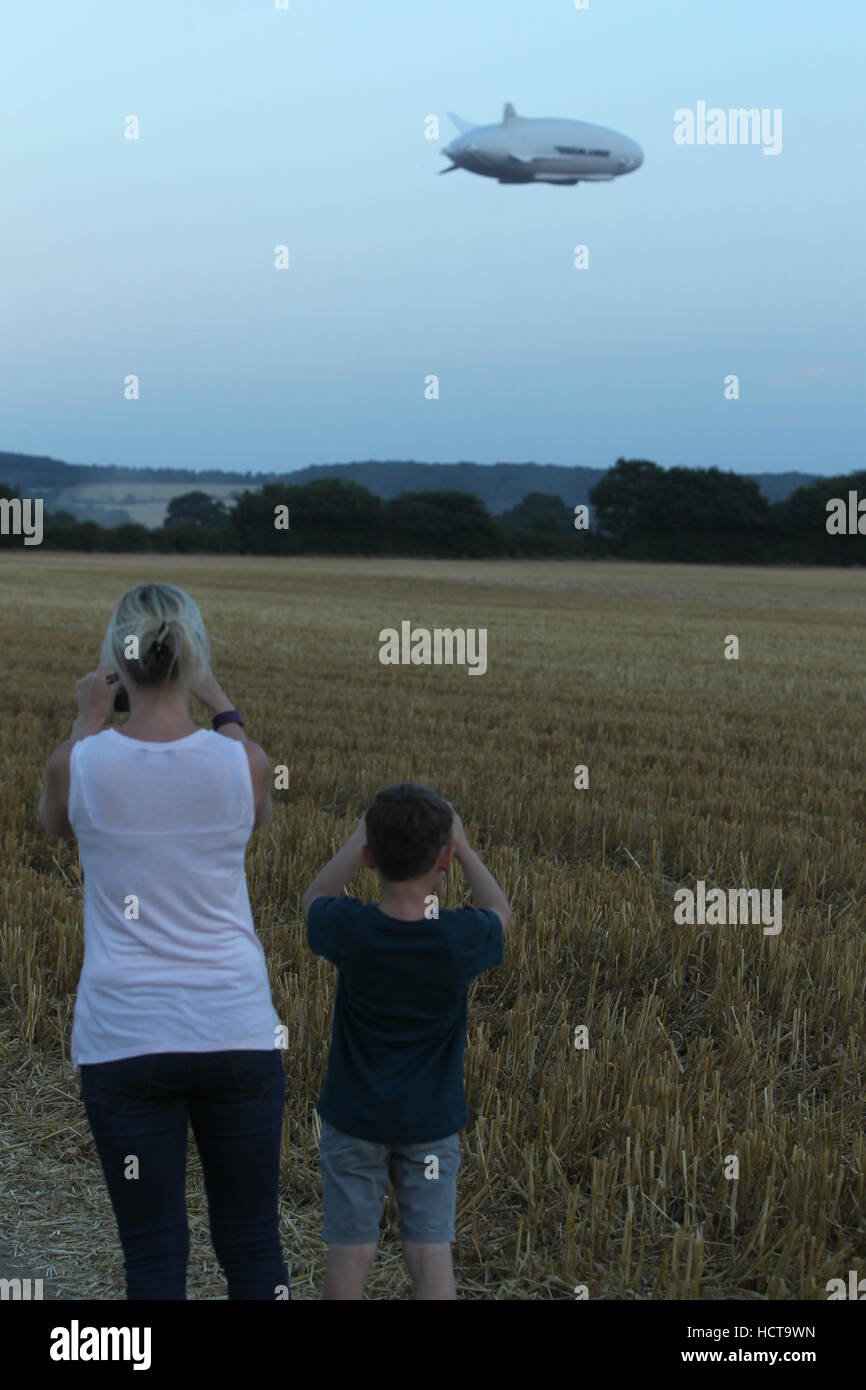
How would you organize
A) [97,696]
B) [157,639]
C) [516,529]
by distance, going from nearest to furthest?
[157,639] < [97,696] < [516,529]

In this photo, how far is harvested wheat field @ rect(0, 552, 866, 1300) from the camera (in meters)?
3.67

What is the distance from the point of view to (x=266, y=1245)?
114 inches

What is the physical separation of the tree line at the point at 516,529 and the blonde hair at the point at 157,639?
88214mm

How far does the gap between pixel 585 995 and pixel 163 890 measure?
10.8 ft

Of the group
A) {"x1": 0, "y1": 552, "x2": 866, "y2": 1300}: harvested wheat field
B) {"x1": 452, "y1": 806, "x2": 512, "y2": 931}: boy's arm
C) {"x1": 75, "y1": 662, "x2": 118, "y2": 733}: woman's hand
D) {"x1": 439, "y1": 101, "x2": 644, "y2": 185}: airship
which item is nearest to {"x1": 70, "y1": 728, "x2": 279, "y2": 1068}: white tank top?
{"x1": 75, "y1": 662, "x2": 118, "y2": 733}: woman's hand

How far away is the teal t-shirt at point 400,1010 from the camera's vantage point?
2988 mm

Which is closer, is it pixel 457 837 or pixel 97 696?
pixel 97 696

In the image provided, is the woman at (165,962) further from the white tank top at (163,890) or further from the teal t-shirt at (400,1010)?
the teal t-shirt at (400,1010)

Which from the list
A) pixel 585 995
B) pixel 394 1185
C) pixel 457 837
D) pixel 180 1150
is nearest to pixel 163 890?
pixel 180 1150

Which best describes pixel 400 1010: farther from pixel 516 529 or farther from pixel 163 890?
pixel 516 529

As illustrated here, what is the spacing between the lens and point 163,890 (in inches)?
109

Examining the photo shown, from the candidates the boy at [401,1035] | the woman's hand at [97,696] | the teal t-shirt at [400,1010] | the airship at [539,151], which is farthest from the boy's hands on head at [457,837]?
the airship at [539,151]

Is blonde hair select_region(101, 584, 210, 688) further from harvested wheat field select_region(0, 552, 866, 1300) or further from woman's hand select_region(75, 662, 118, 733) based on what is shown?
harvested wheat field select_region(0, 552, 866, 1300)

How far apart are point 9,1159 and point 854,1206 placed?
2.73 m
